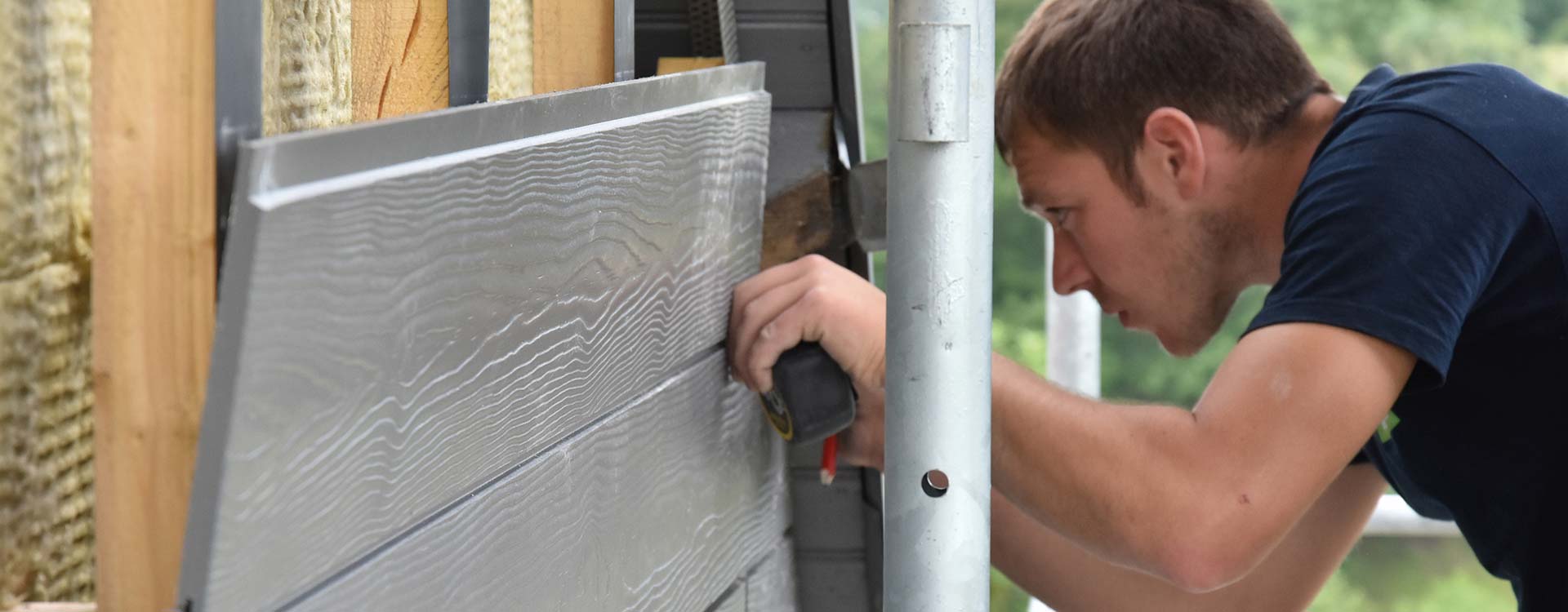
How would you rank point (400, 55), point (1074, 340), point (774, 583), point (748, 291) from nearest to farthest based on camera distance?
point (400, 55), point (748, 291), point (774, 583), point (1074, 340)

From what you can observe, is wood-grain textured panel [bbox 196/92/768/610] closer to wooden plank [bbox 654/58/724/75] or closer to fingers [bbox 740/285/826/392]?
fingers [bbox 740/285/826/392]

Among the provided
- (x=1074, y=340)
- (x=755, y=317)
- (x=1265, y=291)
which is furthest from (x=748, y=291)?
(x=1265, y=291)

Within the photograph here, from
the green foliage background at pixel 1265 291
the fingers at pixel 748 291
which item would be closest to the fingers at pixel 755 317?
the fingers at pixel 748 291

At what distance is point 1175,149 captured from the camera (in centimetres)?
168

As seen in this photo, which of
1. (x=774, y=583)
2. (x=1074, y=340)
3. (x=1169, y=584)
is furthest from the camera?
(x=1074, y=340)

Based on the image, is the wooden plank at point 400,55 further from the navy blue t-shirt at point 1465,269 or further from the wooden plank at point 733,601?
the navy blue t-shirt at point 1465,269

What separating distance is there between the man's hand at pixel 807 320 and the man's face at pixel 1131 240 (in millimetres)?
395

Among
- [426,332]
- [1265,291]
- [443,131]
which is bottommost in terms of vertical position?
[1265,291]

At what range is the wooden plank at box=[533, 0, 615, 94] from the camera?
4.31ft

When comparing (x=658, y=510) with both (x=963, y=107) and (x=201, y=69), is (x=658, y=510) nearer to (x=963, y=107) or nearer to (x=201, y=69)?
(x=963, y=107)

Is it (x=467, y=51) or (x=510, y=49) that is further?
(x=510, y=49)

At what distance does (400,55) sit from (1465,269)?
3.16 feet

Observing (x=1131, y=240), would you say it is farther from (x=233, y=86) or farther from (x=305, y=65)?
(x=233, y=86)

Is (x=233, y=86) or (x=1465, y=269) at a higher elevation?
(x=233, y=86)
